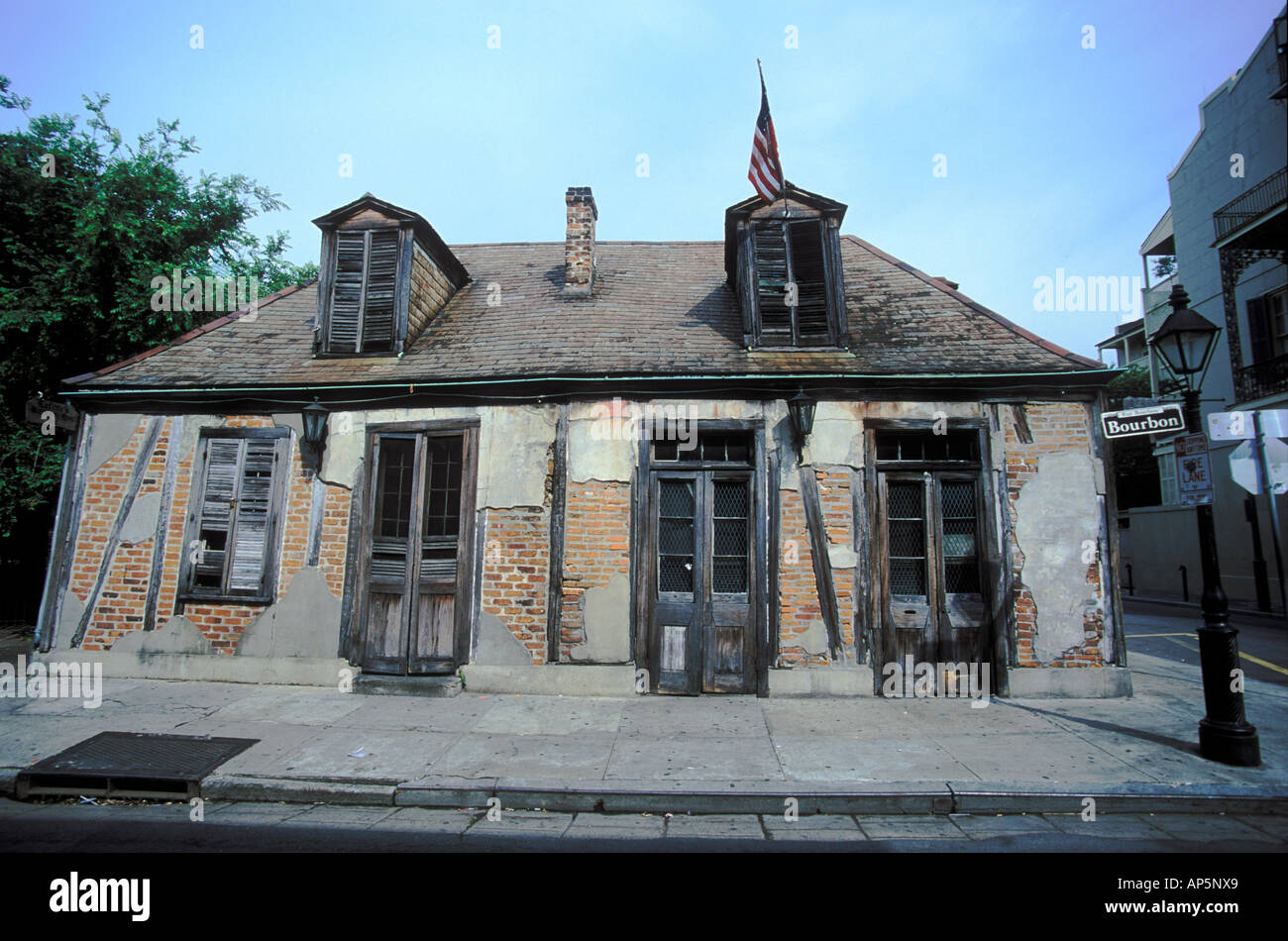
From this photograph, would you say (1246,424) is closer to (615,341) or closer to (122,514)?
(615,341)

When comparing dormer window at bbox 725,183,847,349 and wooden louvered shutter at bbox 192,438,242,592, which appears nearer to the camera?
wooden louvered shutter at bbox 192,438,242,592

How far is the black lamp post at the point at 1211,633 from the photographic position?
5.06m

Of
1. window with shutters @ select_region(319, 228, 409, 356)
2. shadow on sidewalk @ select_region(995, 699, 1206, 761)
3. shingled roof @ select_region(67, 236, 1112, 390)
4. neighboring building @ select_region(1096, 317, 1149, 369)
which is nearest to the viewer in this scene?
shadow on sidewalk @ select_region(995, 699, 1206, 761)

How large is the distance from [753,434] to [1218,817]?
201 inches

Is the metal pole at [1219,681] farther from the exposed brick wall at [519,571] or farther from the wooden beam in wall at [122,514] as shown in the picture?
the wooden beam in wall at [122,514]

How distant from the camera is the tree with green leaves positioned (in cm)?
1069

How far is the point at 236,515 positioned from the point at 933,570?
8.71 m

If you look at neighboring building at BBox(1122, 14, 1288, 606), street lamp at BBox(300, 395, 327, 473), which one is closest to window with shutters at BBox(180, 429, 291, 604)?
street lamp at BBox(300, 395, 327, 473)

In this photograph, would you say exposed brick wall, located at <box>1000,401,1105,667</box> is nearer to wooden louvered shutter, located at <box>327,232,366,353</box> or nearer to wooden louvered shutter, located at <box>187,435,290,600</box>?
wooden louvered shutter, located at <box>327,232,366,353</box>

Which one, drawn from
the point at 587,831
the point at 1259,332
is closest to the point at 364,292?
the point at 587,831

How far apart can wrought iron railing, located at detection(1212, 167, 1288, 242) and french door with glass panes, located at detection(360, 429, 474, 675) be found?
19526 millimetres

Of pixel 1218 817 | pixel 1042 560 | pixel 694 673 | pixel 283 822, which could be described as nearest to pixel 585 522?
pixel 694 673
